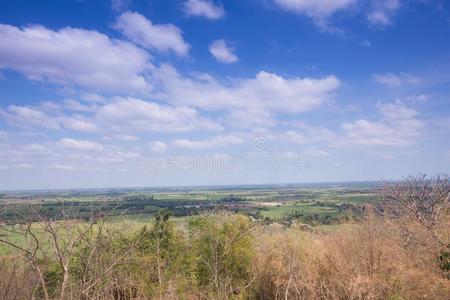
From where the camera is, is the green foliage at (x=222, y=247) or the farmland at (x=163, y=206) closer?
the farmland at (x=163, y=206)

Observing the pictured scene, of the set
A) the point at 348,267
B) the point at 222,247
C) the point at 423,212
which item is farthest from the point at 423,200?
the point at 222,247

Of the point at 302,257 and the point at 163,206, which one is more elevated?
the point at 163,206

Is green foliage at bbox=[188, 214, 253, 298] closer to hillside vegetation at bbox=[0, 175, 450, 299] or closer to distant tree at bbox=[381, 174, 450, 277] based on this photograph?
hillside vegetation at bbox=[0, 175, 450, 299]

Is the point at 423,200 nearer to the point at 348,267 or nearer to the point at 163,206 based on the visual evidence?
the point at 348,267

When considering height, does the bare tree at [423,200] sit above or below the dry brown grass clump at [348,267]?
above

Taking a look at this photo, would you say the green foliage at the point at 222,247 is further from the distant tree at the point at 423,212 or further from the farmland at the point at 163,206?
the distant tree at the point at 423,212

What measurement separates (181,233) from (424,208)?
1539cm

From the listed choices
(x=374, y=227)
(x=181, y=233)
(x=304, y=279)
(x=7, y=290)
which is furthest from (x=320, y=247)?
(x=7, y=290)

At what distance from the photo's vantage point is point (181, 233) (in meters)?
28.4

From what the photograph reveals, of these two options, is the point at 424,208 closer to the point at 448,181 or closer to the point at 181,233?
the point at 448,181

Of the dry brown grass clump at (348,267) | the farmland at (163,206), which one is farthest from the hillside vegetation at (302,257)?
the farmland at (163,206)

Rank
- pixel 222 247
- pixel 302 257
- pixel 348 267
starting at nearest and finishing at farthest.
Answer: pixel 348 267
pixel 302 257
pixel 222 247

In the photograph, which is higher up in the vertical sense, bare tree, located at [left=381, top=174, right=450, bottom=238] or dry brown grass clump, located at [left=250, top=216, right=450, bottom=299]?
bare tree, located at [left=381, top=174, right=450, bottom=238]

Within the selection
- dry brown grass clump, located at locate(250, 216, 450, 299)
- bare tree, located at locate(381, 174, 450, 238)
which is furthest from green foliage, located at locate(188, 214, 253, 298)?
bare tree, located at locate(381, 174, 450, 238)
